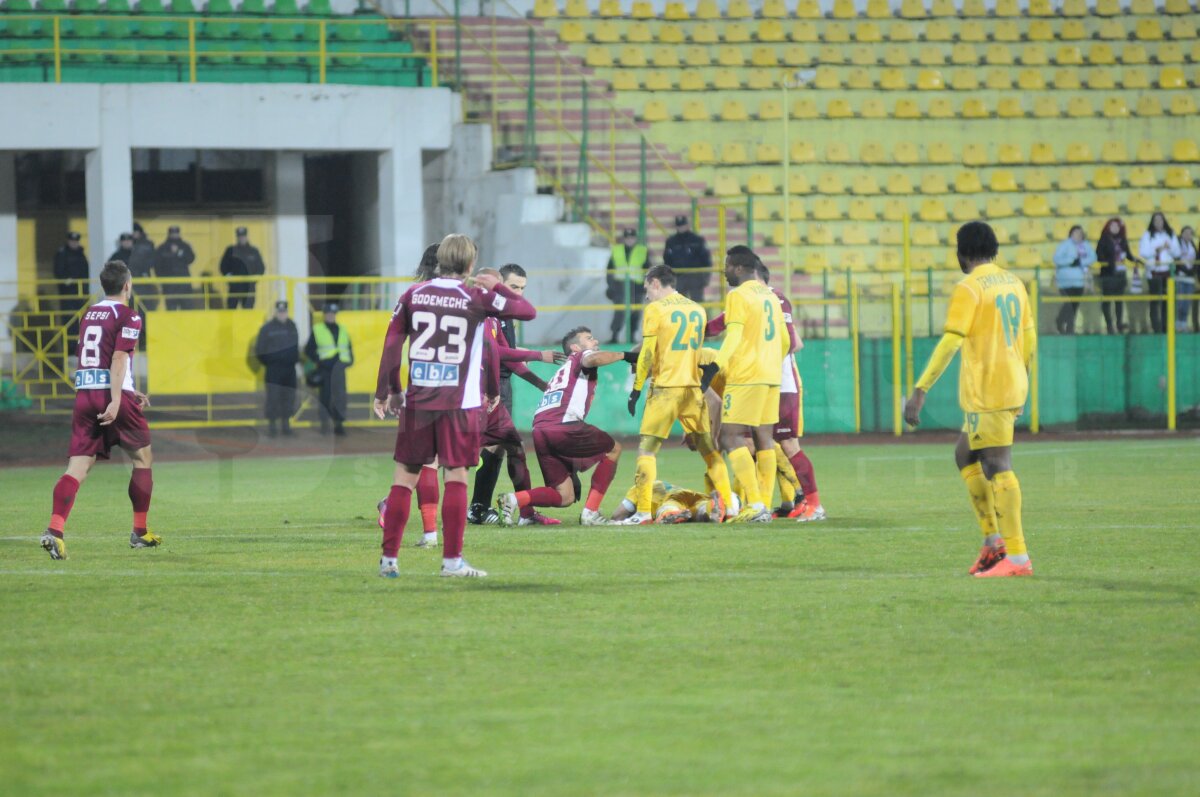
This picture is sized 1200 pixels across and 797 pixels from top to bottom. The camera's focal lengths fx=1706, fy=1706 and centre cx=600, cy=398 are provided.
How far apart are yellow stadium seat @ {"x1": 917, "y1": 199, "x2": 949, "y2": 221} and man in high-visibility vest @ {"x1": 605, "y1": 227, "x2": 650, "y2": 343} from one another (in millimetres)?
6455

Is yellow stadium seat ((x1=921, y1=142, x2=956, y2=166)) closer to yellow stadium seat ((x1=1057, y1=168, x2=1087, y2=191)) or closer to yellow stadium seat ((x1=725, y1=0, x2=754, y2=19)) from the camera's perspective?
yellow stadium seat ((x1=1057, y1=168, x2=1087, y2=191))

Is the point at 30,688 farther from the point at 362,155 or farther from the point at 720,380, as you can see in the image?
the point at 362,155

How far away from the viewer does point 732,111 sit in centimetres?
3114

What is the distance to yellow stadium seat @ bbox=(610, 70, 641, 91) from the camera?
31547 millimetres

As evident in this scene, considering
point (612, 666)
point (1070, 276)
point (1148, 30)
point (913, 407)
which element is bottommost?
point (612, 666)

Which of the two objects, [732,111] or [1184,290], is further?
[732,111]

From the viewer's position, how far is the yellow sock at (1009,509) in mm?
9055

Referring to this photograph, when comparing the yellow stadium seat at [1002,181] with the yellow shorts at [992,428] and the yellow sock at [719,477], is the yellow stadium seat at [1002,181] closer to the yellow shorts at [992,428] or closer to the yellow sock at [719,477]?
the yellow sock at [719,477]

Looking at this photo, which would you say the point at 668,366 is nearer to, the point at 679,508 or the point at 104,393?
the point at 679,508

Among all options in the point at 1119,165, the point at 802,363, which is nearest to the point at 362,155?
the point at 802,363

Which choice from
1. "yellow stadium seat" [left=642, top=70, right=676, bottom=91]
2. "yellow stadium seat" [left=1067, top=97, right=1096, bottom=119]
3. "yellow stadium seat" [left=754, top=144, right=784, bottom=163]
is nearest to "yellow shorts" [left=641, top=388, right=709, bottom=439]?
"yellow stadium seat" [left=754, top=144, right=784, bottom=163]

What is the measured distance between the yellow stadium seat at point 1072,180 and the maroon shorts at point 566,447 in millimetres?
20349

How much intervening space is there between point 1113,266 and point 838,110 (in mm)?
7617

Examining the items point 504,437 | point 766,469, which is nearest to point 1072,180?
point 766,469
